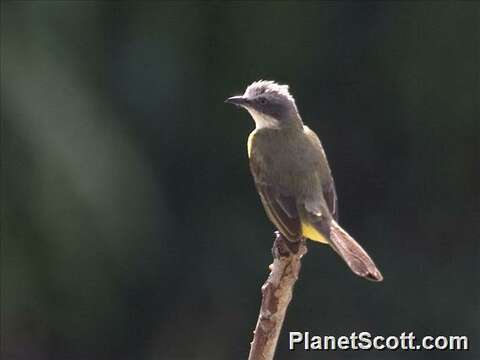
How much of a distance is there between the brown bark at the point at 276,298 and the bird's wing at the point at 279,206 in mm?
118

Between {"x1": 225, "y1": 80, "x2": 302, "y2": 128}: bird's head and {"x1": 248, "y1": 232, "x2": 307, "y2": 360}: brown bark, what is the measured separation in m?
0.77

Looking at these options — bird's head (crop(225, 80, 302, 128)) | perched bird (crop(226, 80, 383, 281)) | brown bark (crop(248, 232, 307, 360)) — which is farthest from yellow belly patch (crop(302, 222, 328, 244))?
bird's head (crop(225, 80, 302, 128))

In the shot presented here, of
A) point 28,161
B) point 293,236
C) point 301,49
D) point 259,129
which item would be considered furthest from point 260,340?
point 301,49

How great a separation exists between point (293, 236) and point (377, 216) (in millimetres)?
3785

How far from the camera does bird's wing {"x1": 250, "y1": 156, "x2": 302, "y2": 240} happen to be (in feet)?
11.0

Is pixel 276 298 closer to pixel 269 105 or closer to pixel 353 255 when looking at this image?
pixel 353 255

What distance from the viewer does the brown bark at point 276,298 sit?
2.64 meters

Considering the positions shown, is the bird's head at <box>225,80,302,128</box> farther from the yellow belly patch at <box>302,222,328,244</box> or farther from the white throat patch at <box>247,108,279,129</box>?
the yellow belly patch at <box>302,222,328,244</box>

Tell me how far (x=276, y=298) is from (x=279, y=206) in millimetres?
719

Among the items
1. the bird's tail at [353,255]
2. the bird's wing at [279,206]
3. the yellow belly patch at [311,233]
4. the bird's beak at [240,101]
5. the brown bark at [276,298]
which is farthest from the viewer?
the bird's beak at [240,101]

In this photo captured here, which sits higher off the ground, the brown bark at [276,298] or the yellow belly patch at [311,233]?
the yellow belly patch at [311,233]

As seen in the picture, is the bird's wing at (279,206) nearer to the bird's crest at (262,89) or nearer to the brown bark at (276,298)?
the brown bark at (276,298)

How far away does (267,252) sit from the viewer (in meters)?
6.70

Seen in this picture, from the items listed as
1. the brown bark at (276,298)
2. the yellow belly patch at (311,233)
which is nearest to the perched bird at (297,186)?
the yellow belly patch at (311,233)
